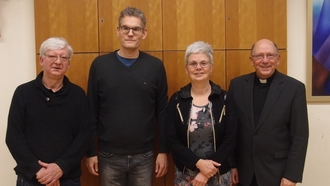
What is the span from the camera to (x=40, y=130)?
6.93 ft

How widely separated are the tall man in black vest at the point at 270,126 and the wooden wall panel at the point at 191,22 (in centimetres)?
62

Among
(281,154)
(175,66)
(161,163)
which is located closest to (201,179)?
(161,163)

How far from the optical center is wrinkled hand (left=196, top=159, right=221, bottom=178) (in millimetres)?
2140

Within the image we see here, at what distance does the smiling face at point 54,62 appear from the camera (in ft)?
7.04

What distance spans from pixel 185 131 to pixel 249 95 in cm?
60

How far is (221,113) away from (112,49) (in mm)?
1263

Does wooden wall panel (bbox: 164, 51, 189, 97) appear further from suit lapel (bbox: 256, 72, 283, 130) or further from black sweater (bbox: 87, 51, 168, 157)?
suit lapel (bbox: 256, 72, 283, 130)

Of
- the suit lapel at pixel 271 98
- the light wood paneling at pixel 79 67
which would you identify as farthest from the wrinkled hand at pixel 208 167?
the light wood paneling at pixel 79 67

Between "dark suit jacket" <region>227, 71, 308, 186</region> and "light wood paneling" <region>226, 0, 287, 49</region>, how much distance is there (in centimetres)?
71

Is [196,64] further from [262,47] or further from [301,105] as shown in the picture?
[301,105]

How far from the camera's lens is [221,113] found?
223cm

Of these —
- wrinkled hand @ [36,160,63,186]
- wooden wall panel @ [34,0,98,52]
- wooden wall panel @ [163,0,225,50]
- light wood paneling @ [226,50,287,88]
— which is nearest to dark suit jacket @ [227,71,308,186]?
light wood paneling @ [226,50,287,88]

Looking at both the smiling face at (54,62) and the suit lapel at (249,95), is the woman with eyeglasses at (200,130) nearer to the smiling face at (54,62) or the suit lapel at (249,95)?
the suit lapel at (249,95)

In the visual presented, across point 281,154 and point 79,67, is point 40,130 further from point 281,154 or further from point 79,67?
A: point 281,154
